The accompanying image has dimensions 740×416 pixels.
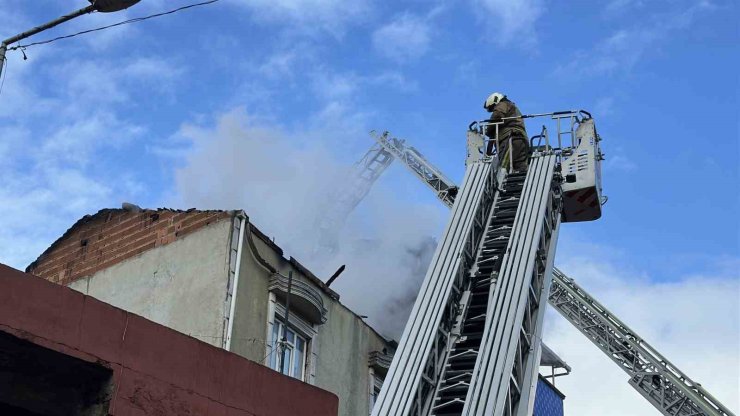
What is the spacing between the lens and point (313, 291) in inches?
559

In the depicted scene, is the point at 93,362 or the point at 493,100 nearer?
the point at 93,362

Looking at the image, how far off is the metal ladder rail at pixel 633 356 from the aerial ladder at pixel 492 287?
12.0m

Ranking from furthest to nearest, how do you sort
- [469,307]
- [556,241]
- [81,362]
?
[556,241] < [469,307] < [81,362]

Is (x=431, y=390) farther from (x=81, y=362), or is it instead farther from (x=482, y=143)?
(x=482, y=143)

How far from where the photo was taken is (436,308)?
10.3 metres

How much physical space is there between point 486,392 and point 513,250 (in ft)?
7.22

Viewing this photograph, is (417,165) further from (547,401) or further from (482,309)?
(482,309)

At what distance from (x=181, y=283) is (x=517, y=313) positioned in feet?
18.3

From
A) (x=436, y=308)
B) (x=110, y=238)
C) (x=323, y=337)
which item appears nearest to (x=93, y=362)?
(x=436, y=308)

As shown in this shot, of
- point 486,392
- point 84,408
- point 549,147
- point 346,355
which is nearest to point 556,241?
point 549,147

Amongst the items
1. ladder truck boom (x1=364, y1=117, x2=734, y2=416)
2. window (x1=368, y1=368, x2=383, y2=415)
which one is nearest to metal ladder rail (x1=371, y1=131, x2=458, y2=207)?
ladder truck boom (x1=364, y1=117, x2=734, y2=416)

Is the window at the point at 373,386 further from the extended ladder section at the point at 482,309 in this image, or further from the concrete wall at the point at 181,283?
the extended ladder section at the point at 482,309

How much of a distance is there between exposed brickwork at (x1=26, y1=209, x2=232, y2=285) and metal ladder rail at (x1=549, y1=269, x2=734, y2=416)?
45.1 feet

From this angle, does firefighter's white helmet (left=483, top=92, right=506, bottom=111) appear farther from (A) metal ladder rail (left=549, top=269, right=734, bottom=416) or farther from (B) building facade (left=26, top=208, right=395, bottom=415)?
(A) metal ladder rail (left=549, top=269, right=734, bottom=416)
